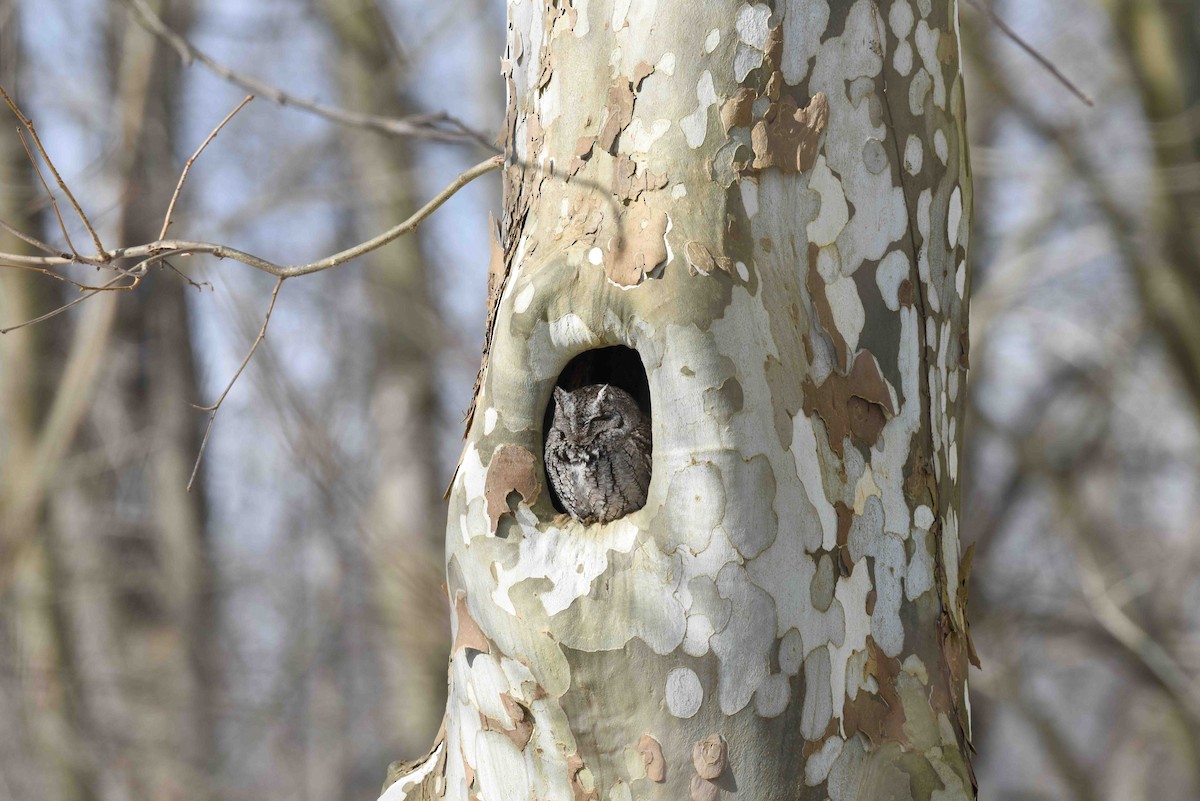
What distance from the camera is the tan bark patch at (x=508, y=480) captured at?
59.1 inches

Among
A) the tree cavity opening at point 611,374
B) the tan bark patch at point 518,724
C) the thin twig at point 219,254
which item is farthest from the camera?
the tree cavity opening at point 611,374

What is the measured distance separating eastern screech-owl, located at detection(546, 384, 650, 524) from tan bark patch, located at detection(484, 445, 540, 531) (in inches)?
10.2

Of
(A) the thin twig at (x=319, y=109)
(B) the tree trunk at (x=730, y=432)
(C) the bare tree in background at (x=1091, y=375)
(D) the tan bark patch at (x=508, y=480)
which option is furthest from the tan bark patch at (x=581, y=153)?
(C) the bare tree in background at (x=1091, y=375)

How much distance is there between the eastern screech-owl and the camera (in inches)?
70.7

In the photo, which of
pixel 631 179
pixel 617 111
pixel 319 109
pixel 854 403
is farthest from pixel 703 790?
pixel 319 109

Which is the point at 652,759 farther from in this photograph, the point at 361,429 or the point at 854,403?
the point at 361,429

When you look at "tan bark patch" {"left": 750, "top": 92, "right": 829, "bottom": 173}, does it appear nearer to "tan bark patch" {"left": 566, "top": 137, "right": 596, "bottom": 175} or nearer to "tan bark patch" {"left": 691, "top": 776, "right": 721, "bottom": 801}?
"tan bark patch" {"left": 566, "top": 137, "right": 596, "bottom": 175}

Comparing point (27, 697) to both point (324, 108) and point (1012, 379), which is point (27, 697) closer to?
point (324, 108)

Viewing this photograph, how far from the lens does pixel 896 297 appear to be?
155cm

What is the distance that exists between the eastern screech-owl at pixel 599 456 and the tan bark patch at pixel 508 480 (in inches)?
10.2

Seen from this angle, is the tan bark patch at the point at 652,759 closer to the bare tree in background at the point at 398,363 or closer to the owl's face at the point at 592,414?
the owl's face at the point at 592,414

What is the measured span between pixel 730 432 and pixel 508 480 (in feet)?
1.09

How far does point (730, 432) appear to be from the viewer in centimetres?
138

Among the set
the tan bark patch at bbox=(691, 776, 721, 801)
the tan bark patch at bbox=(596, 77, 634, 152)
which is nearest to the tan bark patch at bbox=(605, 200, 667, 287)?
the tan bark patch at bbox=(596, 77, 634, 152)
